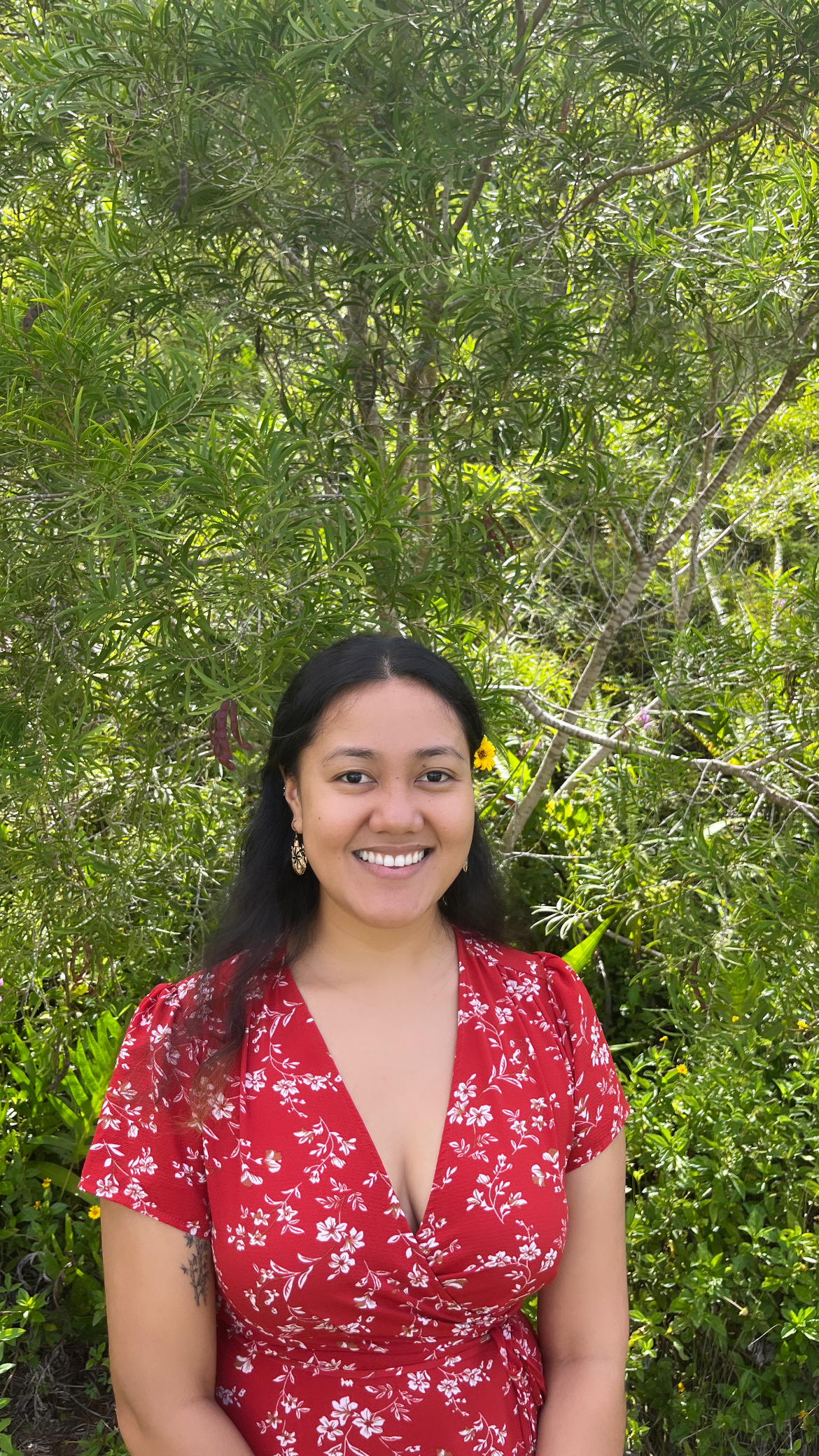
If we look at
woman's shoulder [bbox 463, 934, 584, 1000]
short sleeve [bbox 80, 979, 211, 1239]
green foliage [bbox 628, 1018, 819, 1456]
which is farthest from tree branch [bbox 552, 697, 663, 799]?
short sleeve [bbox 80, 979, 211, 1239]

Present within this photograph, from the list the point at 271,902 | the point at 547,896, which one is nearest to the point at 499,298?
the point at 271,902

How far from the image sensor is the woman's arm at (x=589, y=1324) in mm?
1585

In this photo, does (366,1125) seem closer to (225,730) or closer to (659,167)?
(225,730)

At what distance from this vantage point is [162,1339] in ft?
4.89

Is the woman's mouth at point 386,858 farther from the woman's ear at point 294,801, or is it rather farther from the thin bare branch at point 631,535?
the thin bare branch at point 631,535

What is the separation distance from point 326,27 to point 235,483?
2.40 ft

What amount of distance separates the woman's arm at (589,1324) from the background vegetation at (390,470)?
1.79 ft

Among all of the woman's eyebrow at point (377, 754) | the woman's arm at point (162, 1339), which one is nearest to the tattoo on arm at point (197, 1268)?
the woman's arm at point (162, 1339)

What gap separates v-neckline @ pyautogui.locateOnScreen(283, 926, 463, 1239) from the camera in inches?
60.0

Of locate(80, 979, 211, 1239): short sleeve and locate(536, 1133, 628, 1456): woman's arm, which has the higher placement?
locate(80, 979, 211, 1239): short sleeve

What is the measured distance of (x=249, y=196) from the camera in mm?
1940

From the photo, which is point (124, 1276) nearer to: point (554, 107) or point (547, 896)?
point (554, 107)

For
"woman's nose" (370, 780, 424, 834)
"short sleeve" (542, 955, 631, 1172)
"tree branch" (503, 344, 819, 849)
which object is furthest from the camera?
"tree branch" (503, 344, 819, 849)

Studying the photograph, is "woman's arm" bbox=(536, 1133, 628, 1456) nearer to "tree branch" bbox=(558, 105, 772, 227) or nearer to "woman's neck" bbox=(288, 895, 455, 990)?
"woman's neck" bbox=(288, 895, 455, 990)
